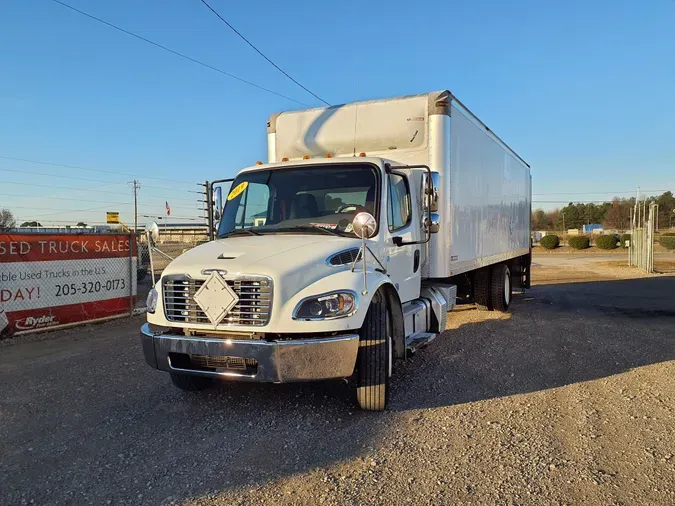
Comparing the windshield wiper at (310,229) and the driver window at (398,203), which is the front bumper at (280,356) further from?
the driver window at (398,203)

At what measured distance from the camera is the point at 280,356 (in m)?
4.08

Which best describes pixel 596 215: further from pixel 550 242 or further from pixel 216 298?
pixel 216 298

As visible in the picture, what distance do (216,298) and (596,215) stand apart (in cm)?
11042

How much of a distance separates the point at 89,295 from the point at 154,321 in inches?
225

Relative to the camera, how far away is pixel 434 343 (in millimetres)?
7805

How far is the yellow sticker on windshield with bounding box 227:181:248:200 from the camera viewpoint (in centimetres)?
584

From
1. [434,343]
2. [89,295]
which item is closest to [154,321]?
[434,343]

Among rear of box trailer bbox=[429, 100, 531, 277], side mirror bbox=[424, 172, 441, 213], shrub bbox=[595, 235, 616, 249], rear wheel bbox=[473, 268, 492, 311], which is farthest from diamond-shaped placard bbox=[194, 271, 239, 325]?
shrub bbox=[595, 235, 616, 249]

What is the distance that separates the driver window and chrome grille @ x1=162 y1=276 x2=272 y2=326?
73.0 inches

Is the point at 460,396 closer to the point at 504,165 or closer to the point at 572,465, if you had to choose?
the point at 572,465

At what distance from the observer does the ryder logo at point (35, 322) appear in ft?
27.3

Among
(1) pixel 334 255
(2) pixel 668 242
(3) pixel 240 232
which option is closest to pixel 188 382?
(3) pixel 240 232

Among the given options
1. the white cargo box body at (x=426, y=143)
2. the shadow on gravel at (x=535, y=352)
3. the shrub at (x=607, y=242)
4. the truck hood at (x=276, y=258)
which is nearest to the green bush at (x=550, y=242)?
the shrub at (x=607, y=242)

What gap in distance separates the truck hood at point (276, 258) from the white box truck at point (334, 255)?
12 mm
